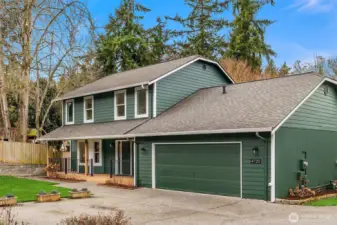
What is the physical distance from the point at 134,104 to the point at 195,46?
813 inches

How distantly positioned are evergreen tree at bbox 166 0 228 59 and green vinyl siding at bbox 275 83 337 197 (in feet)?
72.9

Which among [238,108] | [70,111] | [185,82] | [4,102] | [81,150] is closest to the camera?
Result: [238,108]

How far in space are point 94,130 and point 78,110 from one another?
12.1 feet

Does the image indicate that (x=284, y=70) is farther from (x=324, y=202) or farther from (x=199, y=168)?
(x=324, y=202)

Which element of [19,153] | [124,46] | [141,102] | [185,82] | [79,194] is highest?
[124,46]

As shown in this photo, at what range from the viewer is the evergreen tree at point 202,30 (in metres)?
37.8

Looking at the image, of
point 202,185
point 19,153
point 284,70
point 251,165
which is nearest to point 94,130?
point 19,153

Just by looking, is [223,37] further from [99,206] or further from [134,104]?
[99,206]

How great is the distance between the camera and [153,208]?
11375mm

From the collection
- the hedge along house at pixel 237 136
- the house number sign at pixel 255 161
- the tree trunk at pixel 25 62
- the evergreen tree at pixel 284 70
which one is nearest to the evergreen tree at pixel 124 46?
the tree trunk at pixel 25 62

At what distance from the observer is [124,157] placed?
19.2m

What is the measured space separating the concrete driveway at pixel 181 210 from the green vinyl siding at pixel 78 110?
923 cm

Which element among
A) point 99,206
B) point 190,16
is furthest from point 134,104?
point 190,16

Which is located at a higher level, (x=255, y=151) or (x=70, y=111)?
(x=70, y=111)
